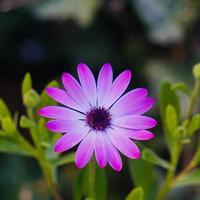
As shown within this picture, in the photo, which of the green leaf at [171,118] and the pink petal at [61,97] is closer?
the pink petal at [61,97]

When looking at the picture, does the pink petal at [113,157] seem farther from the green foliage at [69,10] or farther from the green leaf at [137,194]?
the green foliage at [69,10]

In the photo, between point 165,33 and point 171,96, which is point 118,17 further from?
point 171,96

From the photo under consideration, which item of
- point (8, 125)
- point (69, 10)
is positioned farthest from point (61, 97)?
point (69, 10)

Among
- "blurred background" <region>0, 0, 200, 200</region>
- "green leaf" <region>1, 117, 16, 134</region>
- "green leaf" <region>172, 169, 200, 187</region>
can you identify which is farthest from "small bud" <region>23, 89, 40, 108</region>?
"blurred background" <region>0, 0, 200, 200</region>

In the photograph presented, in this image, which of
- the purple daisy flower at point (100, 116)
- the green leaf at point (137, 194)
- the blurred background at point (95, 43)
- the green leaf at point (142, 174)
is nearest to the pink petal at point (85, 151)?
the purple daisy flower at point (100, 116)

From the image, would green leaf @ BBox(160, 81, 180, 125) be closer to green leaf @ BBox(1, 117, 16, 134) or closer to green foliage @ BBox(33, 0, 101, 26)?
green leaf @ BBox(1, 117, 16, 134)

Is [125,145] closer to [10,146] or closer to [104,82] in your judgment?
[104,82]

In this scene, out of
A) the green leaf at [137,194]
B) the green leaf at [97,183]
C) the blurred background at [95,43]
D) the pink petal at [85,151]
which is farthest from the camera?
the blurred background at [95,43]
